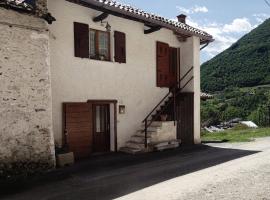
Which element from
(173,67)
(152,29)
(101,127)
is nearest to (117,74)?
(101,127)

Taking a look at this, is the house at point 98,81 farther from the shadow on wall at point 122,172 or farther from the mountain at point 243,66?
the mountain at point 243,66

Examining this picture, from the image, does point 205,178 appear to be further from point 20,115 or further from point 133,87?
point 133,87

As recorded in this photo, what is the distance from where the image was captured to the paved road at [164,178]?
7.84m

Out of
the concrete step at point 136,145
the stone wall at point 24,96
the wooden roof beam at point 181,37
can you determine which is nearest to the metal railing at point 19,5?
the stone wall at point 24,96

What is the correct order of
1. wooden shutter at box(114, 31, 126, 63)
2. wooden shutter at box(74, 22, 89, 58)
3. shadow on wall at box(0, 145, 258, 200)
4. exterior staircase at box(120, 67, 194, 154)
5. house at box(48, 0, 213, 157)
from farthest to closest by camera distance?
exterior staircase at box(120, 67, 194, 154), wooden shutter at box(114, 31, 126, 63), wooden shutter at box(74, 22, 89, 58), house at box(48, 0, 213, 157), shadow on wall at box(0, 145, 258, 200)

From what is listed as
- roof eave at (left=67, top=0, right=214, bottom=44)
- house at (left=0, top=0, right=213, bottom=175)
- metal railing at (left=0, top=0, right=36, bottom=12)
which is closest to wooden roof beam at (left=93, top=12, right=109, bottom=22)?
house at (left=0, top=0, right=213, bottom=175)

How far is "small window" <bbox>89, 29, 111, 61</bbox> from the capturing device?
13047 millimetres

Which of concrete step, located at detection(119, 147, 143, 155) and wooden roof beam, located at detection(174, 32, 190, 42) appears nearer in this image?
concrete step, located at detection(119, 147, 143, 155)

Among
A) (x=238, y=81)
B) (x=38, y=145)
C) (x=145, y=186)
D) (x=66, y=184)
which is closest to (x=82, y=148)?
(x=38, y=145)

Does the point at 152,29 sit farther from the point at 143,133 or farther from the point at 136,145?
the point at 136,145

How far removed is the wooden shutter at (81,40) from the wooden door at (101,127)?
2044 mm

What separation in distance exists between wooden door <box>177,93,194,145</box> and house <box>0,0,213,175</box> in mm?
45

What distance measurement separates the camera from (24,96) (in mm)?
10039

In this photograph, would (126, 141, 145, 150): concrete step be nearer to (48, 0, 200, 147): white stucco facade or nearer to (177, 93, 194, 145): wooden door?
(48, 0, 200, 147): white stucco facade
